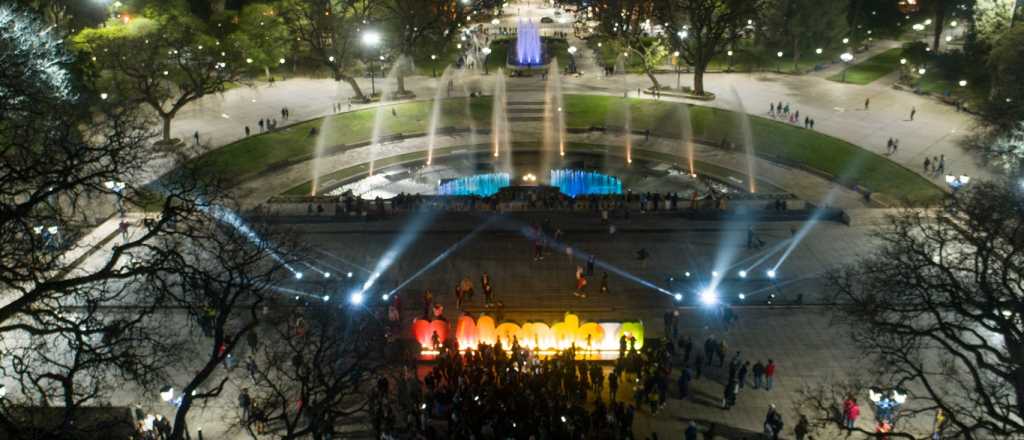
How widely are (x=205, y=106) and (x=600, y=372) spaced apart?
5226 centimetres

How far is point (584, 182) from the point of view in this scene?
47656 millimetres

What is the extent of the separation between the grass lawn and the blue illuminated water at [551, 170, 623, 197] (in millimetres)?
37199

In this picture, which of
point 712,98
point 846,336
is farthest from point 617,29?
A: point 846,336

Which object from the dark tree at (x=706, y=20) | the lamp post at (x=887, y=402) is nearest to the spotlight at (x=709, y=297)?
the lamp post at (x=887, y=402)

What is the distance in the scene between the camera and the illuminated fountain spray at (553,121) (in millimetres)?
52531

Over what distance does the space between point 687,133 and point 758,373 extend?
3393cm

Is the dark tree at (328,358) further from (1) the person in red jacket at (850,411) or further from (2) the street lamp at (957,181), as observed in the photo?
(2) the street lamp at (957,181)

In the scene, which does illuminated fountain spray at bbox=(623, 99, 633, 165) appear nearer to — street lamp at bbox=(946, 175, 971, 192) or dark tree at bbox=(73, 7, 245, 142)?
street lamp at bbox=(946, 175, 971, 192)

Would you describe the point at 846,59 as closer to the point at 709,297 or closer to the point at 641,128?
the point at 641,128

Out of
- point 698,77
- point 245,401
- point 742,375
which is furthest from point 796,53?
point 245,401

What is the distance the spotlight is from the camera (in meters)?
30.6

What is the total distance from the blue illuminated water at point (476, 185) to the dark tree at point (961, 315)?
21.1 metres

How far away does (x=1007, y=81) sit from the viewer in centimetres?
4844

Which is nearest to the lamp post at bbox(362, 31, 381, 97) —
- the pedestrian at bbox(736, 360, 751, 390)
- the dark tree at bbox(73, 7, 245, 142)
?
the dark tree at bbox(73, 7, 245, 142)
